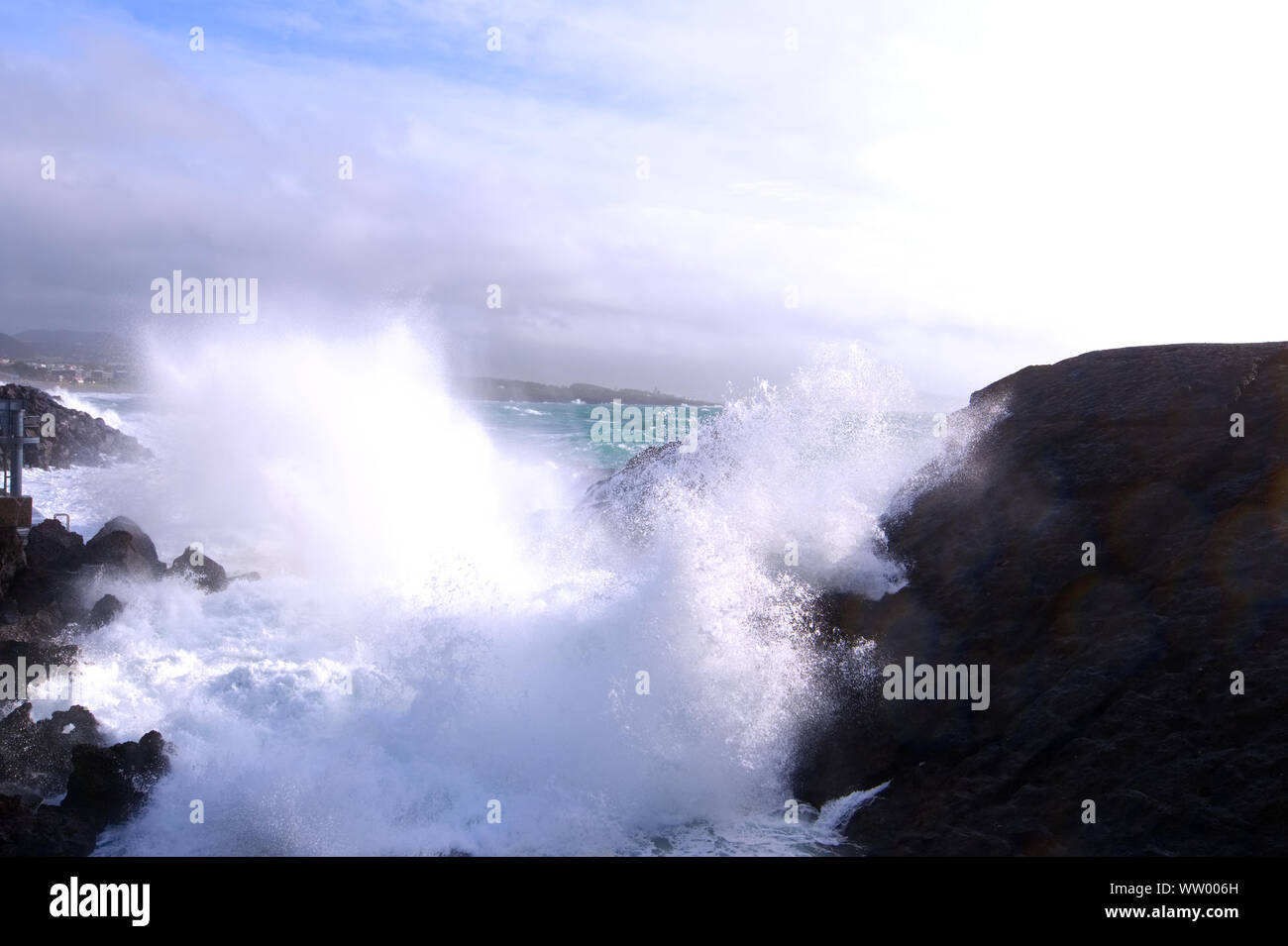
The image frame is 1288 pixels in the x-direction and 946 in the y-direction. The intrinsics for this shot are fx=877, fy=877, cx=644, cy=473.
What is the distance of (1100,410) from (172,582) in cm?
1334

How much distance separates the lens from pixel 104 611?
12156 millimetres

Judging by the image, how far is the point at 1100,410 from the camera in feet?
31.4

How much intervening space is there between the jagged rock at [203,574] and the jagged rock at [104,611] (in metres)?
1.85

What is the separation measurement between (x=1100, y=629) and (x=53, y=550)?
14.1 meters

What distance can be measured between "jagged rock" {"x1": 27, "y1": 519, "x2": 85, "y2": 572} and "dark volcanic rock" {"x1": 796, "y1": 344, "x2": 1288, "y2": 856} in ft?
37.4

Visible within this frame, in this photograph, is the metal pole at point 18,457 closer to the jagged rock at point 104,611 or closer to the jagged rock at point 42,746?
the jagged rock at point 104,611

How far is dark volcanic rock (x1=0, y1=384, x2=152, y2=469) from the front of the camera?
26938 mm

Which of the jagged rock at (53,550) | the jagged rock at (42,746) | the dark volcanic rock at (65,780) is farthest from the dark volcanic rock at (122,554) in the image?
the dark volcanic rock at (65,780)

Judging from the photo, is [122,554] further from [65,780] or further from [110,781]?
[110,781]

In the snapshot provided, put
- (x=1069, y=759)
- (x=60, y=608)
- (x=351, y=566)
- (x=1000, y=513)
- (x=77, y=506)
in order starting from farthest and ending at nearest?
1. (x=77, y=506)
2. (x=351, y=566)
3. (x=60, y=608)
4. (x=1000, y=513)
5. (x=1069, y=759)

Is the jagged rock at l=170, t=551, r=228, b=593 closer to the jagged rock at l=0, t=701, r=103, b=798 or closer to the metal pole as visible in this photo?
the metal pole

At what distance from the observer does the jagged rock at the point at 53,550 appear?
1305cm

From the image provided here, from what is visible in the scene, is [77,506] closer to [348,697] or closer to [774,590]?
[348,697]
